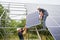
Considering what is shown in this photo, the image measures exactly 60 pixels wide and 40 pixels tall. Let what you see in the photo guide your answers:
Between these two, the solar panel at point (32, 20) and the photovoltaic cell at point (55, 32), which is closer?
the photovoltaic cell at point (55, 32)

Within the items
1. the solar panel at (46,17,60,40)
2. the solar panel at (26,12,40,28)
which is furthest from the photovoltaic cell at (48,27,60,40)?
the solar panel at (26,12,40,28)

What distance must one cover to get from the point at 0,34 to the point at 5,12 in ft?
2.04

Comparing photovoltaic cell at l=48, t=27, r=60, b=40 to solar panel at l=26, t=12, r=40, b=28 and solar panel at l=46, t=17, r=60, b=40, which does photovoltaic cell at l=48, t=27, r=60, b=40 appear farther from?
solar panel at l=26, t=12, r=40, b=28

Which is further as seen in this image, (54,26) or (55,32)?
(54,26)

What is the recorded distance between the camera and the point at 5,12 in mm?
3984

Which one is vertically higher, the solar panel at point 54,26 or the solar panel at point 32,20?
the solar panel at point 32,20

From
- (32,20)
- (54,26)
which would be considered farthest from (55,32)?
(32,20)

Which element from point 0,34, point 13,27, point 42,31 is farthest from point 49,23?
point 0,34

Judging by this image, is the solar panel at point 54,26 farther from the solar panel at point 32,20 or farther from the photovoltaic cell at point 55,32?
the solar panel at point 32,20

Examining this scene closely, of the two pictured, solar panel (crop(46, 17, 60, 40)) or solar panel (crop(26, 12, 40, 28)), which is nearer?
solar panel (crop(46, 17, 60, 40))

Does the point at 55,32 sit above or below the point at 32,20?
below

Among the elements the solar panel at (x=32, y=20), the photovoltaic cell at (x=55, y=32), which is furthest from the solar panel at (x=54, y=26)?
the solar panel at (x=32, y=20)

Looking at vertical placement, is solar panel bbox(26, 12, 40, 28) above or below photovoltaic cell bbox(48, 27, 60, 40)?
above

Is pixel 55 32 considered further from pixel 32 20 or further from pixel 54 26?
pixel 32 20
